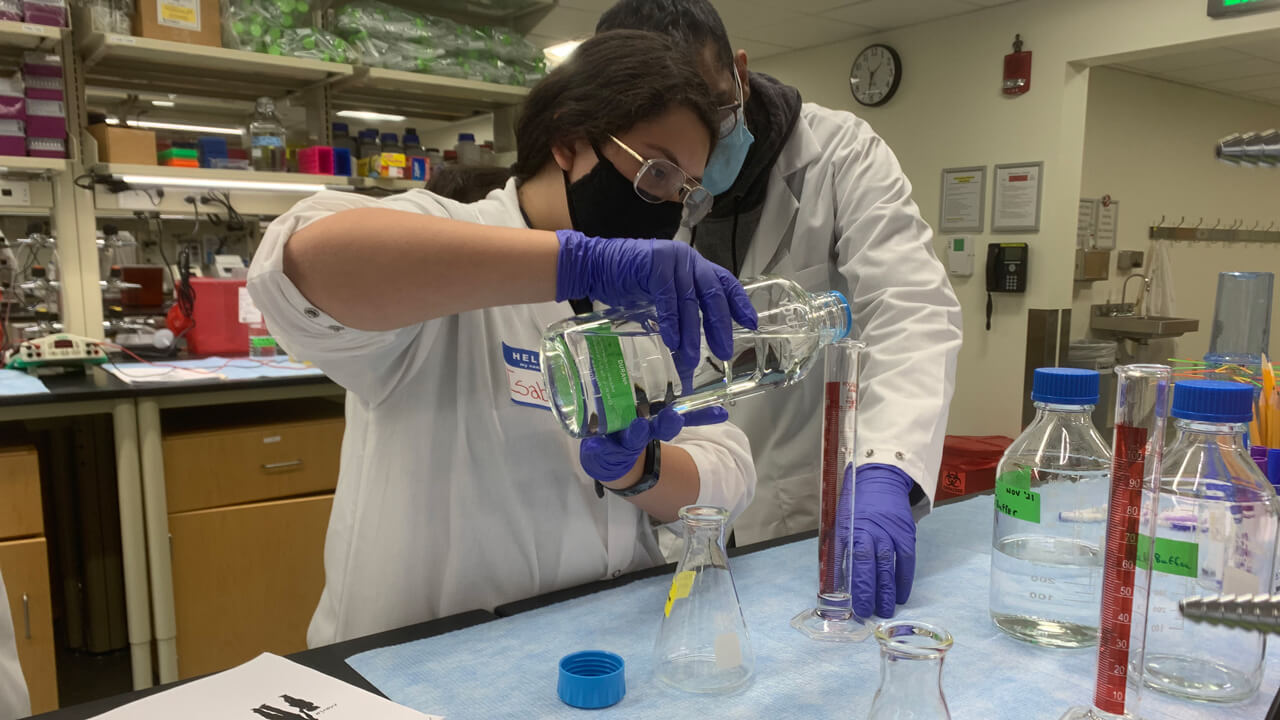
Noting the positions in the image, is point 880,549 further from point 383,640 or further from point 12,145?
point 12,145

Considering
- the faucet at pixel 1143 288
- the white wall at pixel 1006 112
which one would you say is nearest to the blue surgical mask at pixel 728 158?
the white wall at pixel 1006 112

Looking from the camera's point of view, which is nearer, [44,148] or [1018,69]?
[44,148]

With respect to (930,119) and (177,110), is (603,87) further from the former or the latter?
(177,110)

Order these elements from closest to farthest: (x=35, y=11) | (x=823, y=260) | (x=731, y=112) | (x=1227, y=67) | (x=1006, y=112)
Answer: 1. (x=731, y=112)
2. (x=823, y=260)
3. (x=35, y=11)
4. (x=1006, y=112)
5. (x=1227, y=67)

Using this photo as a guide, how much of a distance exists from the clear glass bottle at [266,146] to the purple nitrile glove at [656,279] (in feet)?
9.67

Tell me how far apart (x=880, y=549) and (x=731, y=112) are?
80 centimetres

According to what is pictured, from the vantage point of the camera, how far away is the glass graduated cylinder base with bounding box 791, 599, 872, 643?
3.15ft

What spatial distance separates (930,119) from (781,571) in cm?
430

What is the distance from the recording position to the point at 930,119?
191 inches

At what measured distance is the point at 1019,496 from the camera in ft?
3.20

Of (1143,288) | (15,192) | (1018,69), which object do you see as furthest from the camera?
(1143,288)

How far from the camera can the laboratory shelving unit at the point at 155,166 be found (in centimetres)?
244

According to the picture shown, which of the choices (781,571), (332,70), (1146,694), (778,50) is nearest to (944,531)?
(781,571)

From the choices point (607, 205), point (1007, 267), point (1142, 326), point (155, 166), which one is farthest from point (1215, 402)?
point (1142, 326)
